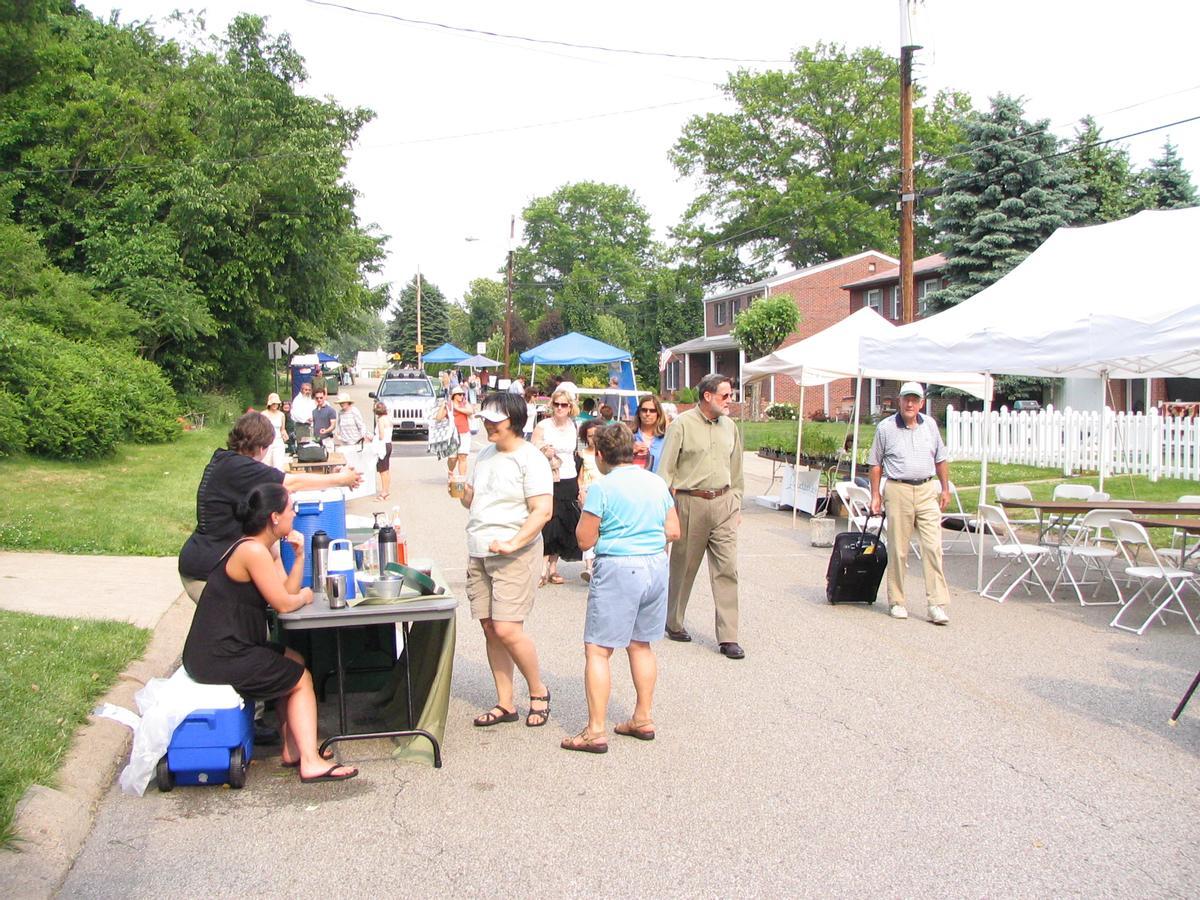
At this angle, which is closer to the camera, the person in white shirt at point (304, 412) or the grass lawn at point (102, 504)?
the grass lawn at point (102, 504)

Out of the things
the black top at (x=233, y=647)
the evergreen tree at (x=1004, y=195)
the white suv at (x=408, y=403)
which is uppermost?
the evergreen tree at (x=1004, y=195)

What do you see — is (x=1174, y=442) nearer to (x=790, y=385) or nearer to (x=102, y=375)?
(x=102, y=375)

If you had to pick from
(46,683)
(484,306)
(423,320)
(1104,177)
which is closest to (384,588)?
(46,683)

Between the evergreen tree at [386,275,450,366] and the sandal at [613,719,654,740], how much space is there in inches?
3709

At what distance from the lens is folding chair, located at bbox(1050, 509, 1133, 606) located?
30.0ft

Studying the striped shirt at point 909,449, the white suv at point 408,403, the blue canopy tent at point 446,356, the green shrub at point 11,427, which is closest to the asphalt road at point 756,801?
the striped shirt at point 909,449

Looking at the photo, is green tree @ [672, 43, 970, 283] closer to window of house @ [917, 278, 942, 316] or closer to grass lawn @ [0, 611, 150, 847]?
window of house @ [917, 278, 942, 316]

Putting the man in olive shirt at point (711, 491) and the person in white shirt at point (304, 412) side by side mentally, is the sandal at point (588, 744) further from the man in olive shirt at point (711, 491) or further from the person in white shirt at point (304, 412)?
the person in white shirt at point (304, 412)

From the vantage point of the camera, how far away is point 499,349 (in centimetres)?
7812

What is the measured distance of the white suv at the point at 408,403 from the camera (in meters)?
28.9

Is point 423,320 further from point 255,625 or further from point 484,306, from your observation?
point 255,625

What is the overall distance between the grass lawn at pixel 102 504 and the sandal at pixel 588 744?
7.22m

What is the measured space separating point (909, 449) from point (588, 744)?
4631mm

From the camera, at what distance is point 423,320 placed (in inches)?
4028
